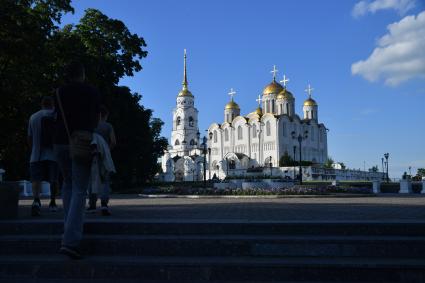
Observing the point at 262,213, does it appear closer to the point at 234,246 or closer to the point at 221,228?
the point at 221,228

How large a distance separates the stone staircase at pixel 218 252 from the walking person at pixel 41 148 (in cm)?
190

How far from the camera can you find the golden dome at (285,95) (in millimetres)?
92600

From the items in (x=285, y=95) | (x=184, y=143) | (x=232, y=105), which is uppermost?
(x=285, y=95)

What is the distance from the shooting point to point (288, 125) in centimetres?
8962

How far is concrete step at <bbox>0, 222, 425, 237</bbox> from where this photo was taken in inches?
235

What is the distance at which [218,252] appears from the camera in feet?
18.0

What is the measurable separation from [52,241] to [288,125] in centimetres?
8576

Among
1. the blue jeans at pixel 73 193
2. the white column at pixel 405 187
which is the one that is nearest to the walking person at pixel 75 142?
the blue jeans at pixel 73 193

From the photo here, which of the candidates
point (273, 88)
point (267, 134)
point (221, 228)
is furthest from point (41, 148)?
point (273, 88)

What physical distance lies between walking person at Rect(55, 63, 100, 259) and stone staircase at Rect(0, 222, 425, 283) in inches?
17.0

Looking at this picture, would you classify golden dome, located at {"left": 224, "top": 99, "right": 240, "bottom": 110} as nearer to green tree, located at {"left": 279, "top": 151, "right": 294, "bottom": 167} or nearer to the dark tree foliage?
green tree, located at {"left": 279, "top": 151, "right": 294, "bottom": 167}

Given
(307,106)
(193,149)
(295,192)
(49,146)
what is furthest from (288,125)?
(49,146)

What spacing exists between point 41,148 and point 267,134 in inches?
3266

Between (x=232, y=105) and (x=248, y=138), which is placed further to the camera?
(x=232, y=105)
